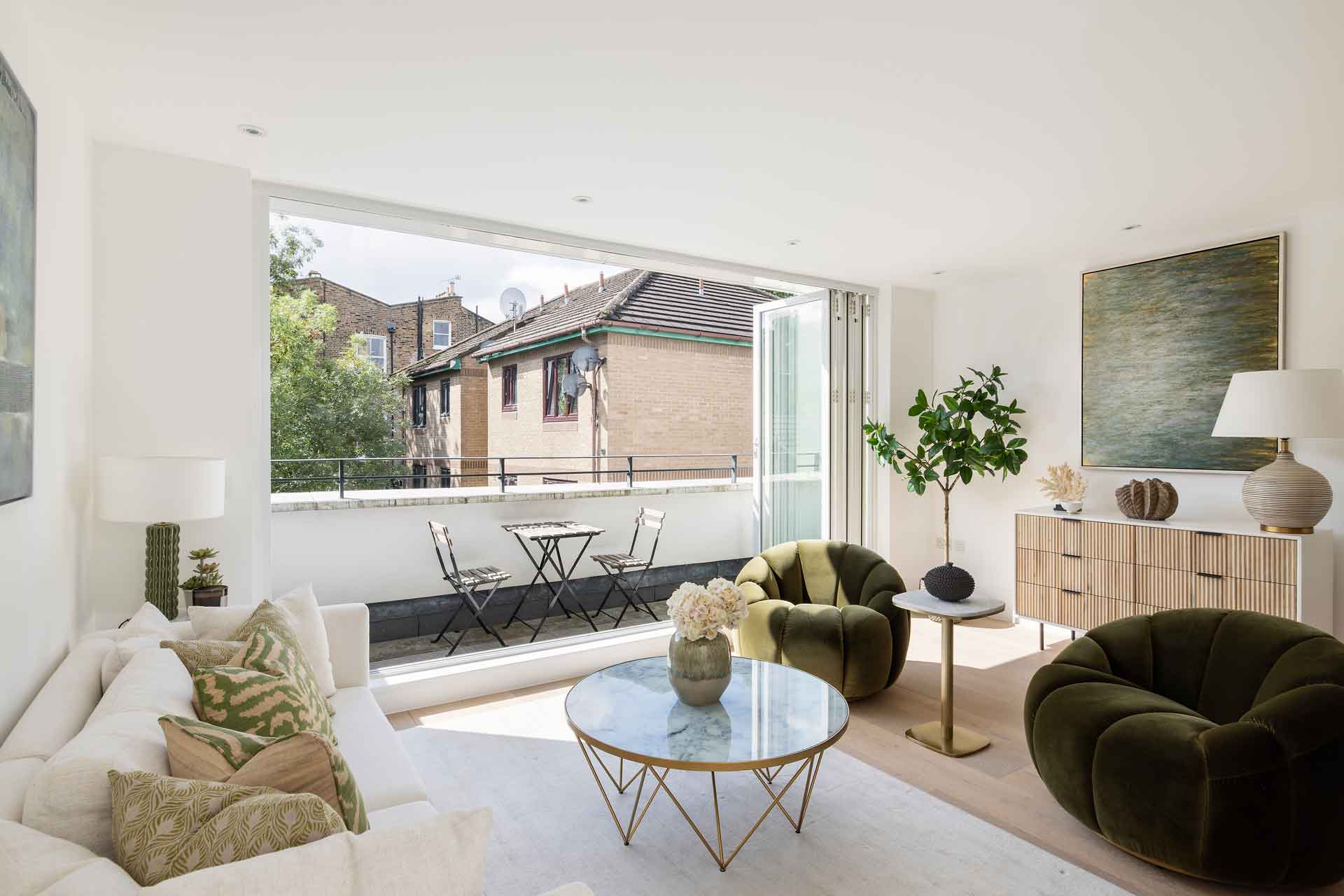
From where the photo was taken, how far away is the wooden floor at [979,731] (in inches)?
89.9

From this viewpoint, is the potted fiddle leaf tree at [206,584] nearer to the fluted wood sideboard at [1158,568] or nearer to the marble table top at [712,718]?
the marble table top at [712,718]

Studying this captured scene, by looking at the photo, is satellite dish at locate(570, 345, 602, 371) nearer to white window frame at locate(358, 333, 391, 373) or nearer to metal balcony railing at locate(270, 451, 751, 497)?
metal balcony railing at locate(270, 451, 751, 497)

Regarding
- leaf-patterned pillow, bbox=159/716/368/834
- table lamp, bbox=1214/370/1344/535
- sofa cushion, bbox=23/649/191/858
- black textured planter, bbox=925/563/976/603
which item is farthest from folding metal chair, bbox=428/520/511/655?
table lamp, bbox=1214/370/1344/535

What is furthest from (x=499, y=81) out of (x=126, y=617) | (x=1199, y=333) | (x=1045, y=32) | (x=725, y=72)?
(x=1199, y=333)

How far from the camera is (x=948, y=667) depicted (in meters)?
3.05

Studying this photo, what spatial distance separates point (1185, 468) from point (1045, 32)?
3.11 meters

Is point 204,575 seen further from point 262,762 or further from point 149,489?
point 262,762

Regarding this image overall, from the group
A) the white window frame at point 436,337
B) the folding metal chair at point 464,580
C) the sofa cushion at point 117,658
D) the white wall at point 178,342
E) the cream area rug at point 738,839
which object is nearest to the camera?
the sofa cushion at point 117,658

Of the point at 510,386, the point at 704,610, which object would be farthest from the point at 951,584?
the point at 510,386

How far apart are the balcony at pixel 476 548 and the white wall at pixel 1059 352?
198 centimetres

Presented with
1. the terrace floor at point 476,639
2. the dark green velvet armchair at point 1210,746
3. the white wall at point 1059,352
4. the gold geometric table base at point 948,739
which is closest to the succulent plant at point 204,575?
the terrace floor at point 476,639

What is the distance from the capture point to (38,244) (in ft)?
6.72

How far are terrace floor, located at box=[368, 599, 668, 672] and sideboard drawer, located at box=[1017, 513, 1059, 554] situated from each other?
2.32 metres

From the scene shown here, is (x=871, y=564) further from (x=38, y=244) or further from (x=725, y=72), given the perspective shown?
(x=38, y=244)
